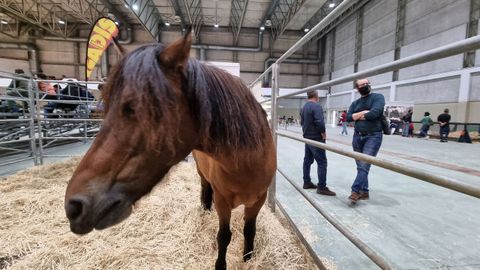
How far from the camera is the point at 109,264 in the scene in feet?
5.69

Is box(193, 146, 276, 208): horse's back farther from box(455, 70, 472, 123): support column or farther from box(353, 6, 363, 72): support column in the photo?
box(353, 6, 363, 72): support column

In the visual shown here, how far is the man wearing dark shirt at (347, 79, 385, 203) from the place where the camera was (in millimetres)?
2801

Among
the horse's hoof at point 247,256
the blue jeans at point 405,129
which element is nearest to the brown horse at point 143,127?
the horse's hoof at point 247,256

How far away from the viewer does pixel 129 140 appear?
789 millimetres

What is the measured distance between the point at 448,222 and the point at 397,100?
13245 mm

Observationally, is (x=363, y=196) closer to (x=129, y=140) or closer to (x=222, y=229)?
(x=222, y=229)

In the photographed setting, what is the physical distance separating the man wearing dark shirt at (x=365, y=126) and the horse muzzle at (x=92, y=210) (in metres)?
2.71

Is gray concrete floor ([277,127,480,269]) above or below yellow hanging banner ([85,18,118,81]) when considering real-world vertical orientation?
below

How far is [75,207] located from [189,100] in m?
0.49

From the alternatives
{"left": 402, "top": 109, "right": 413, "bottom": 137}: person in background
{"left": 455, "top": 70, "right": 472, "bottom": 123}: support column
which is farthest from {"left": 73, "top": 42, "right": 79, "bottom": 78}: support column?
{"left": 455, "top": 70, "right": 472, "bottom": 123}: support column

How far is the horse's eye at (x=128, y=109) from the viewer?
0.79 metres

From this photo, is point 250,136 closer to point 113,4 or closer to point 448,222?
point 448,222

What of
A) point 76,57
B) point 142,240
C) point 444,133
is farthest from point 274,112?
point 76,57

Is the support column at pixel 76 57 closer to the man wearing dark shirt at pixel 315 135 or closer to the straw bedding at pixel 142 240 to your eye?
the straw bedding at pixel 142 240
